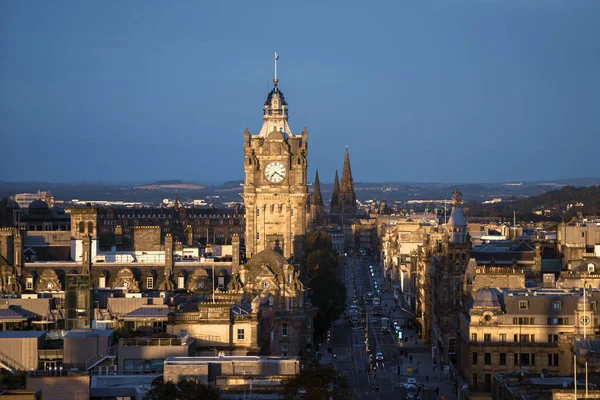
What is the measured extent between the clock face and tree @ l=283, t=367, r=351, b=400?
7540 cm

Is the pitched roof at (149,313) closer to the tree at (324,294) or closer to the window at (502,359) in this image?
the window at (502,359)

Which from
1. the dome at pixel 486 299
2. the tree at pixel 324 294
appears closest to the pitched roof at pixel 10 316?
the dome at pixel 486 299

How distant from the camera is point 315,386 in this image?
69.1 metres

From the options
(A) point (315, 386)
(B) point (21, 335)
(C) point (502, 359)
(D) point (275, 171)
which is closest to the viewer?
(A) point (315, 386)

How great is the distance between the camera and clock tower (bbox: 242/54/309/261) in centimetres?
15100

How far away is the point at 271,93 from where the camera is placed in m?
162

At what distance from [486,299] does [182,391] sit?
150ft

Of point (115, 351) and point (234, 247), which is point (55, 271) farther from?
point (115, 351)

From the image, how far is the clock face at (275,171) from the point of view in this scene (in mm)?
151250

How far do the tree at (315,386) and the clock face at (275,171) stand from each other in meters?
75.4

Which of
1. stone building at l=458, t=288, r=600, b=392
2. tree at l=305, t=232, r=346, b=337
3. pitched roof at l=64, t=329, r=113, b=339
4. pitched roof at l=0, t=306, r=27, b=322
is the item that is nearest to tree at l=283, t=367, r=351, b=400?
pitched roof at l=64, t=329, r=113, b=339

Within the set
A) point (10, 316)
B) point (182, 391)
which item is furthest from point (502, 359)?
point (182, 391)

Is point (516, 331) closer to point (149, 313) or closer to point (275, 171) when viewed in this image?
point (149, 313)

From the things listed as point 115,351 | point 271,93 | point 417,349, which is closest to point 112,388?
point 115,351
